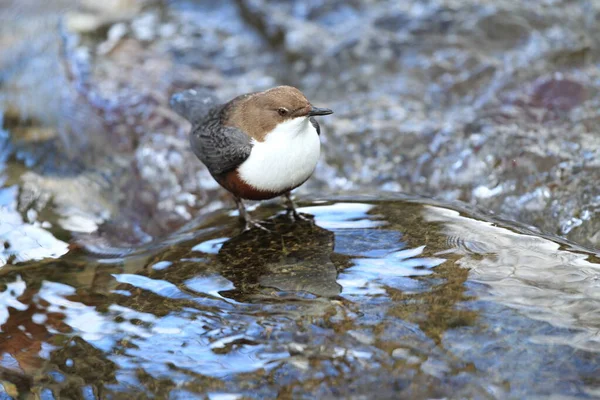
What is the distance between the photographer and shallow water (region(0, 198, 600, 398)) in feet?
7.86

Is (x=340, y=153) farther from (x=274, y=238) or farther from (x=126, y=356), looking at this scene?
(x=126, y=356)

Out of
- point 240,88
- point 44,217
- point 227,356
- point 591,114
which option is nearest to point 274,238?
point 227,356

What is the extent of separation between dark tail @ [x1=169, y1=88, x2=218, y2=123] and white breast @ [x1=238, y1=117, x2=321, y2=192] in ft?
2.99

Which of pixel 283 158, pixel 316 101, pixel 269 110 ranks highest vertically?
pixel 269 110

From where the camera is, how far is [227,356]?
2629mm

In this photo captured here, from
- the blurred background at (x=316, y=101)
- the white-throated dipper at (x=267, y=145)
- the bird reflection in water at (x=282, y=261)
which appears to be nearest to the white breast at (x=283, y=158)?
the white-throated dipper at (x=267, y=145)

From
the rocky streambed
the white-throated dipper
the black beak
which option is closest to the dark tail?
the white-throated dipper

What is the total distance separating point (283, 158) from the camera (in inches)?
138

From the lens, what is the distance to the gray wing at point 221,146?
3.65 metres

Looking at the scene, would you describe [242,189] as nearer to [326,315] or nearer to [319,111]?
[319,111]

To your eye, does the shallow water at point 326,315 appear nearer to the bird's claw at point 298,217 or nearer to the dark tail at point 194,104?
the bird's claw at point 298,217

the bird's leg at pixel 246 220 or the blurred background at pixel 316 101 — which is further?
the blurred background at pixel 316 101

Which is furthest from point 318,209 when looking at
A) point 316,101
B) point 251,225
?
point 316,101

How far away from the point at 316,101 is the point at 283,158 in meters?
3.21
